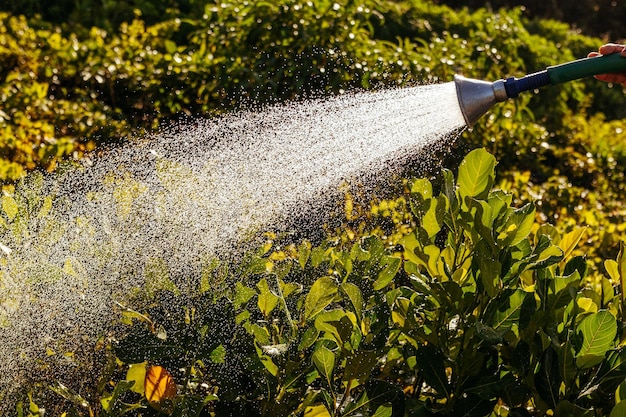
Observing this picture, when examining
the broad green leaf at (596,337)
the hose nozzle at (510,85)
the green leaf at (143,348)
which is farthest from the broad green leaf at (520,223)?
the green leaf at (143,348)

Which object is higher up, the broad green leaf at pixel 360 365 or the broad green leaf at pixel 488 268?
the broad green leaf at pixel 488 268

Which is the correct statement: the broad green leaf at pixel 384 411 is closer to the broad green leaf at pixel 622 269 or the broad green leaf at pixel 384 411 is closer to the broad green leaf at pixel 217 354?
the broad green leaf at pixel 217 354

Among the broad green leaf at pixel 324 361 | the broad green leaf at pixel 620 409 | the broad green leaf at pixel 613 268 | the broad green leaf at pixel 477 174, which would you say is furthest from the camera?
the broad green leaf at pixel 613 268

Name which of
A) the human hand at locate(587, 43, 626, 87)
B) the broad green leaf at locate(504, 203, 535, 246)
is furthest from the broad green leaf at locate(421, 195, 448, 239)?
the human hand at locate(587, 43, 626, 87)

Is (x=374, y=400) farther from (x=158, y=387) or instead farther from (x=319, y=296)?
(x=158, y=387)

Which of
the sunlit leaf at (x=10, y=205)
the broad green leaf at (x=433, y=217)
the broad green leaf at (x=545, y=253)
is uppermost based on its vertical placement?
the sunlit leaf at (x=10, y=205)

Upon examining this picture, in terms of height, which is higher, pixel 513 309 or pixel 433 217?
pixel 433 217

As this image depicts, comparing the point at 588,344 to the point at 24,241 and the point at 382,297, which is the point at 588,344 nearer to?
the point at 382,297

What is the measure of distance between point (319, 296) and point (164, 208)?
546mm

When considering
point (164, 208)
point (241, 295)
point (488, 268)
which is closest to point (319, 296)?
point (241, 295)

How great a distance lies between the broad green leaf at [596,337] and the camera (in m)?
1.53

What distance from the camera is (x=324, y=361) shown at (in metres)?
1.53

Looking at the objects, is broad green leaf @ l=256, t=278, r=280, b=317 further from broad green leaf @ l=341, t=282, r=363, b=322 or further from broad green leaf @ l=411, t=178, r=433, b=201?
broad green leaf @ l=411, t=178, r=433, b=201

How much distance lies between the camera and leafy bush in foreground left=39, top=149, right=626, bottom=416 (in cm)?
159
